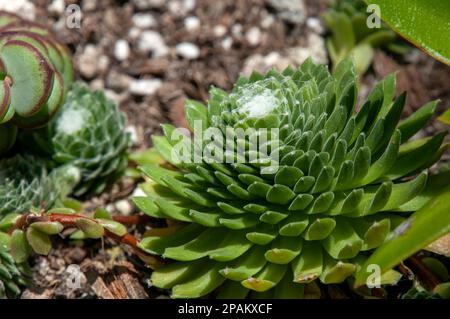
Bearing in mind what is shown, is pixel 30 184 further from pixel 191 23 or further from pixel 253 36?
pixel 253 36

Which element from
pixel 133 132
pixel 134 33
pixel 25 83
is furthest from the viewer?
pixel 134 33

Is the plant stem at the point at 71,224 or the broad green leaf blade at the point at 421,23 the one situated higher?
the broad green leaf blade at the point at 421,23

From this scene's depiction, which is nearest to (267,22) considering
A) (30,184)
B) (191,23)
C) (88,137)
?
(191,23)

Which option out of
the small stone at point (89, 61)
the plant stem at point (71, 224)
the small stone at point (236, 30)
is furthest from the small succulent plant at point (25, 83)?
the small stone at point (236, 30)

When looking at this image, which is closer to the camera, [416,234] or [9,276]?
[416,234]

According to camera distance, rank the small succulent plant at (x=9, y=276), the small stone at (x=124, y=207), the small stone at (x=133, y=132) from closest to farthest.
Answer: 1. the small succulent plant at (x=9, y=276)
2. the small stone at (x=124, y=207)
3. the small stone at (x=133, y=132)

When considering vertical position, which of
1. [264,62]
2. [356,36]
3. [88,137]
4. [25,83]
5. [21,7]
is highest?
[21,7]

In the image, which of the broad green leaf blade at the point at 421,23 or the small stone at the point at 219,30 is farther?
the small stone at the point at 219,30

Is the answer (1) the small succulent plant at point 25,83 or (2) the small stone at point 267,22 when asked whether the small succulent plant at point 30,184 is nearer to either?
(1) the small succulent plant at point 25,83
